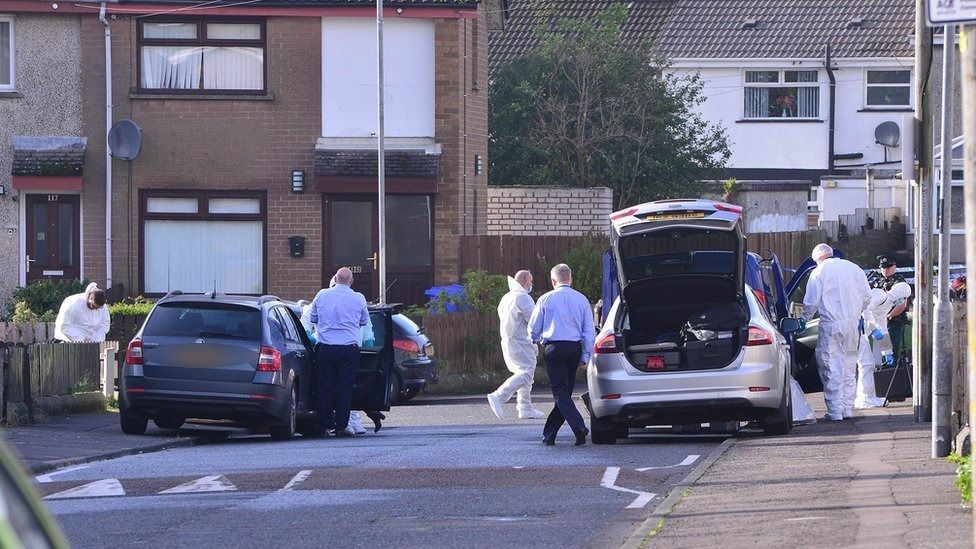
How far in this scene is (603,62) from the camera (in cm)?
3422

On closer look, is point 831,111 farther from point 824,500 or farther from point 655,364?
point 824,500

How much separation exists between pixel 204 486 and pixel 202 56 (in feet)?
57.3

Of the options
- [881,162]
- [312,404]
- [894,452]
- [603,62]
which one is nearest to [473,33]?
[603,62]

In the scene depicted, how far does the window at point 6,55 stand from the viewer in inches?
1054

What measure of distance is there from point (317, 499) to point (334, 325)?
5669mm

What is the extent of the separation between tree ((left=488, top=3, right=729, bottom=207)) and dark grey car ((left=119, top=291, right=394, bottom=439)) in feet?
61.8

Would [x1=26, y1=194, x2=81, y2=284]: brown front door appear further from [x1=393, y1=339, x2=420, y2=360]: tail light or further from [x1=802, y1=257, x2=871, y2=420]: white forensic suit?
[x1=802, y1=257, x2=871, y2=420]: white forensic suit

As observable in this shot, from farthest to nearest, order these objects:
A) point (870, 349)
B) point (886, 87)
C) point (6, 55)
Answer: point (886, 87) → point (6, 55) → point (870, 349)

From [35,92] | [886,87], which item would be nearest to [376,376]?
[35,92]

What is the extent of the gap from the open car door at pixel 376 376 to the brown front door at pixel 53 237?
12265 mm

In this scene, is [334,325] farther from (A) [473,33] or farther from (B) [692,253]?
(A) [473,33]

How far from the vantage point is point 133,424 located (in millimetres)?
15109

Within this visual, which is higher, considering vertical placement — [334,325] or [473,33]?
[473,33]

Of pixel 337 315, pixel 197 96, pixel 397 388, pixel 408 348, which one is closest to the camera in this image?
pixel 337 315
